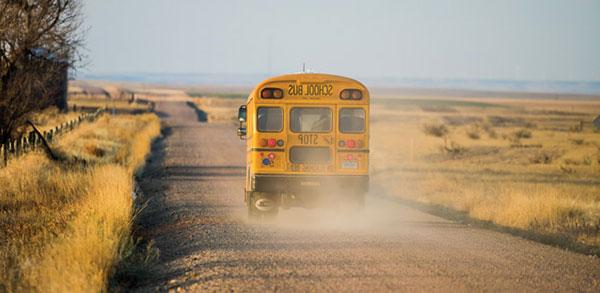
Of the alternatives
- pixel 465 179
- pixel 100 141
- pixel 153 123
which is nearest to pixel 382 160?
pixel 465 179

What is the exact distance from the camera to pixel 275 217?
14.3 meters

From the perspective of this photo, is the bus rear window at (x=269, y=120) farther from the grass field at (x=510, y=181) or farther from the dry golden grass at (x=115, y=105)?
the dry golden grass at (x=115, y=105)

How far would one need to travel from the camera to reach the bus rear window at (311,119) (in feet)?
44.9

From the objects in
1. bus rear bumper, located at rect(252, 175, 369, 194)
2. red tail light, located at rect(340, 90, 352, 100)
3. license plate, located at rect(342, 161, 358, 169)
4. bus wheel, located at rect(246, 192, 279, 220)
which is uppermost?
red tail light, located at rect(340, 90, 352, 100)

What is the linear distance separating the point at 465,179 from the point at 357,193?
976 centimetres

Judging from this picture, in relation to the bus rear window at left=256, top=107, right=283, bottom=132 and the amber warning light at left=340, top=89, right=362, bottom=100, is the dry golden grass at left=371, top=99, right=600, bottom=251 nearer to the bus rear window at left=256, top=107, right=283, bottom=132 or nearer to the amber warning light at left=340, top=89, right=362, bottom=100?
the amber warning light at left=340, top=89, right=362, bottom=100

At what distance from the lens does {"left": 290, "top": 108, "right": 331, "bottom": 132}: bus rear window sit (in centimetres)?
1370

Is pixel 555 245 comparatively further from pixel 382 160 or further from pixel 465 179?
pixel 382 160

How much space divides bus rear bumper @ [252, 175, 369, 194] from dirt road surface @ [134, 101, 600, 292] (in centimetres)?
62

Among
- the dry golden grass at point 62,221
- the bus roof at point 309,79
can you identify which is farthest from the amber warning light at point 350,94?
the dry golden grass at point 62,221

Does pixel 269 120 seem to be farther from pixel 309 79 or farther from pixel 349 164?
pixel 349 164

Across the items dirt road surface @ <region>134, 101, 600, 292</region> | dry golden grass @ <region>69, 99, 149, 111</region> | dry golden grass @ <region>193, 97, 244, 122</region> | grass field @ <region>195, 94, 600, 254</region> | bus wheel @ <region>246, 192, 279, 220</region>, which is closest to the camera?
dirt road surface @ <region>134, 101, 600, 292</region>

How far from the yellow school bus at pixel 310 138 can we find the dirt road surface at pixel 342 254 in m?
0.70

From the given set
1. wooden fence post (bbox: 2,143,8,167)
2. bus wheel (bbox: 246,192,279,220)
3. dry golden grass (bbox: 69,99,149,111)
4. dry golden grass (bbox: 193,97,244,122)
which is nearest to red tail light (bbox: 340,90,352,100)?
bus wheel (bbox: 246,192,279,220)
